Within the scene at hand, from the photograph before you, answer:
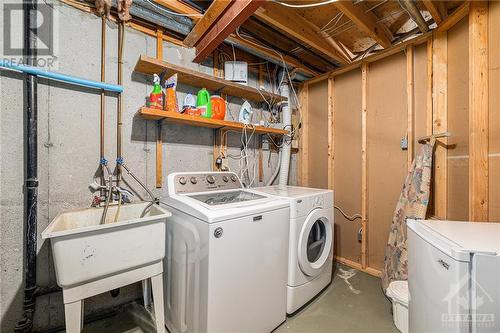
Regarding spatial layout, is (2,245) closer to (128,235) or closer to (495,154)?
(128,235)

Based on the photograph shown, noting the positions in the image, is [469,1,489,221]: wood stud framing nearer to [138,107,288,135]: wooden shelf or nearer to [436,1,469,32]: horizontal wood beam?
[436,1,469,32]: horizontal wood beam

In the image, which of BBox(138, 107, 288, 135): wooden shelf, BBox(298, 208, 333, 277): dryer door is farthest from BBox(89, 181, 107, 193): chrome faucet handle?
BBox(298, 208, 333, 277): dryer door

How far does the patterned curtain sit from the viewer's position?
1840 mm

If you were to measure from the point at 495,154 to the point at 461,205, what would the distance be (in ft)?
1.46

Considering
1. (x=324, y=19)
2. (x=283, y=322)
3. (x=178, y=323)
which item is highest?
(x=324, y=19)

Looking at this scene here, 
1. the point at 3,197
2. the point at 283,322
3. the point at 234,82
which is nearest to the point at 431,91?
the point at 234,82

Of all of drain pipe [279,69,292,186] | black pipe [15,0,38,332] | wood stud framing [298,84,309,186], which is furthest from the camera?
wood stud framing [298,84,309,186]

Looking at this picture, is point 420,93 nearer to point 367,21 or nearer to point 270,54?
point 367,21

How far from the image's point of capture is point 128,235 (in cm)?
123

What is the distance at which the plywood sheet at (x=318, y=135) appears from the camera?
2.83 m

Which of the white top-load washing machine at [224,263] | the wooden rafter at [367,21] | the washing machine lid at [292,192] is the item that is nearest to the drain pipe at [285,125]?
the washing machine lid at [292,192]

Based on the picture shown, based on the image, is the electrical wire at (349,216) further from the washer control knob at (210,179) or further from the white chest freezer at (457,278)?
the washer control knob at (210,179)

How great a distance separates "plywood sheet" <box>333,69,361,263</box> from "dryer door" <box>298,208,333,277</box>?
613 mm

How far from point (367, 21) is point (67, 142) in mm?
2510
